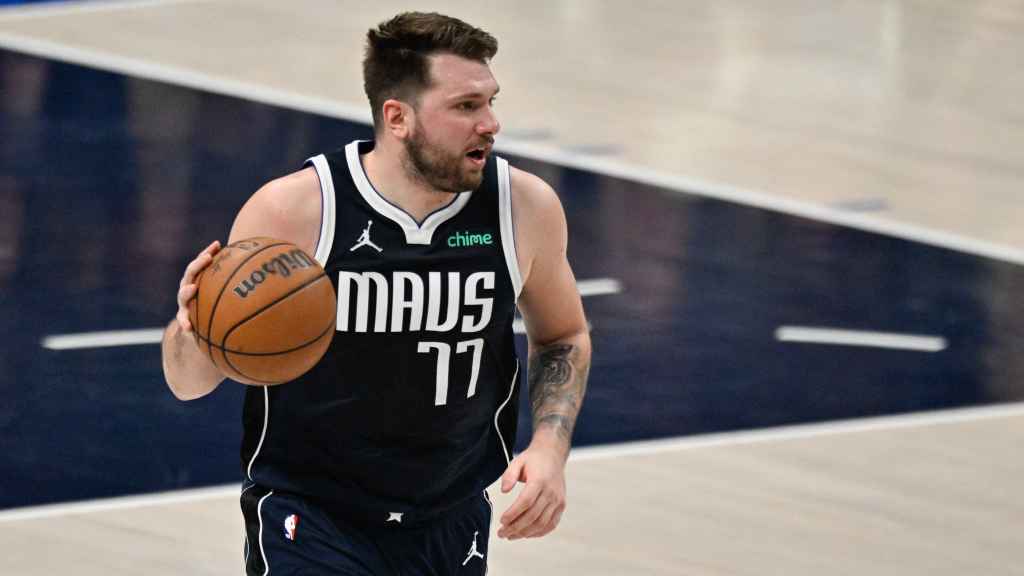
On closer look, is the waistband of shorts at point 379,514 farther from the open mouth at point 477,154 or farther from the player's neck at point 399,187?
the open mouth at point 477,154

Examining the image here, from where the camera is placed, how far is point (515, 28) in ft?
48.2

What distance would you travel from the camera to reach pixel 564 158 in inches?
450

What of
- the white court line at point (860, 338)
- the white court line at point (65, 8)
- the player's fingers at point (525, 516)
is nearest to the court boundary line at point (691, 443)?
the white court line at point (860, 338)

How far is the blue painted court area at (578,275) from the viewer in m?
7.37

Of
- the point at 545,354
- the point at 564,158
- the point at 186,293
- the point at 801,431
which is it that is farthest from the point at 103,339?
the point at 186,293

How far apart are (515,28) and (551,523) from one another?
11028 mm

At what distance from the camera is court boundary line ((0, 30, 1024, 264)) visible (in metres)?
10.3

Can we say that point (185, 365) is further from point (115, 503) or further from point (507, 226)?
point (115, 503)

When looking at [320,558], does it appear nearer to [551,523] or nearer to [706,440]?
[551,523]

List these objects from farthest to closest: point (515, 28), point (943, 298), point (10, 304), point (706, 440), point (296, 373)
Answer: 1. point (515, 28)
2. point (943, 298)
3. point (10, 304)
4. point (706, 440)
5. point (296, 373)

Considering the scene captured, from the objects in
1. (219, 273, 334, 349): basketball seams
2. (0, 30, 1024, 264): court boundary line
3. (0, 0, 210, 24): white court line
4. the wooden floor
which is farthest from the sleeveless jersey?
(0, 0, 210, 24): white court line

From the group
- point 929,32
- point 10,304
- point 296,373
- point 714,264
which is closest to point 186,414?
point 10,304

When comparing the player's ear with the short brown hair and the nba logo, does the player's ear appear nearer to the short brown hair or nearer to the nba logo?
the short brown hair

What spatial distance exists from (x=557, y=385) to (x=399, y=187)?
0.62 m
